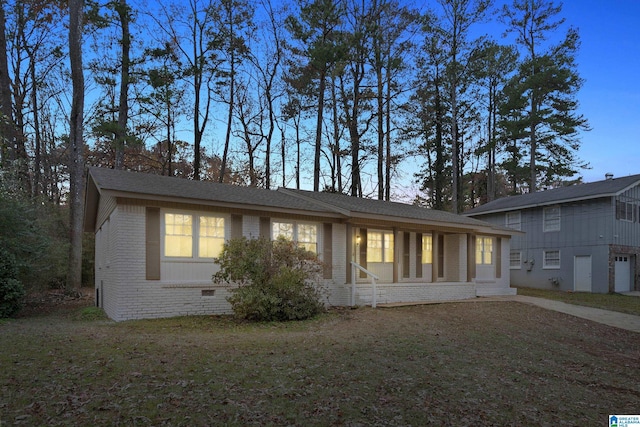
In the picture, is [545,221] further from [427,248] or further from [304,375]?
[304,375]

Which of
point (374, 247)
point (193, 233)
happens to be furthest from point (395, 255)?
point (193, 233)

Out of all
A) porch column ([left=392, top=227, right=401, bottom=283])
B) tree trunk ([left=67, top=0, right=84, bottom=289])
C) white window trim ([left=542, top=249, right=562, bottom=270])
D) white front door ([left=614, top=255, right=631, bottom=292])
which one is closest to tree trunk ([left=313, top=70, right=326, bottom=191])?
porch column ([left=392, top=227, right=401, bottom=283])

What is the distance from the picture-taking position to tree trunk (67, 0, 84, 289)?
48.4 feet

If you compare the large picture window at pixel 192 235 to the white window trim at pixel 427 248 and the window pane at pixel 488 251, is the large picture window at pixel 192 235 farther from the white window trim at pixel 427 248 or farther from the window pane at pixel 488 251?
the window pane at pixel 488 251

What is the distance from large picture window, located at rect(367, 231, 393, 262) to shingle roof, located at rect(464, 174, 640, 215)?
40.8 ft

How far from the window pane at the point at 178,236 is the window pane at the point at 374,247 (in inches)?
263

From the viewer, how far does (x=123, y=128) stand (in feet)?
61.8

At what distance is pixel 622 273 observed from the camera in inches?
843

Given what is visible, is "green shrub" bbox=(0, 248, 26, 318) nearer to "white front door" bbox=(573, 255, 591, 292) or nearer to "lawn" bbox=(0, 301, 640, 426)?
"lawn" bbox=(0, 301, 640, 426)

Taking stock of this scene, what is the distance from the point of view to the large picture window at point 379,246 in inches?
589

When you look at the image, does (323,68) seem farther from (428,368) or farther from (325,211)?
(428,368)

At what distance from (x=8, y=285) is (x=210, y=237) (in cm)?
489

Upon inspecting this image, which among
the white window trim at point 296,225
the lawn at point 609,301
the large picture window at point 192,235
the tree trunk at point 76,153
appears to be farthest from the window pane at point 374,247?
the tree trunk at point 76,153

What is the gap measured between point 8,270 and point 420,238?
12.9 meters
